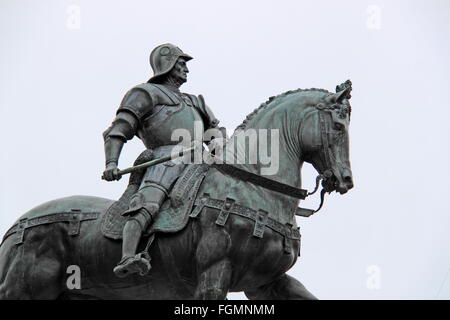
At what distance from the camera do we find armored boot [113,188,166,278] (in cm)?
1360

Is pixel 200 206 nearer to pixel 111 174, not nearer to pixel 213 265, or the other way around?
pixel 213 265

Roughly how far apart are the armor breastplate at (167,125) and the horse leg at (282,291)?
77.5 inches

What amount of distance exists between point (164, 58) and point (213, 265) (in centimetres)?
321

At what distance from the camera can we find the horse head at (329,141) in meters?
14.1

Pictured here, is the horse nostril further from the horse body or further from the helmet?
the helmet

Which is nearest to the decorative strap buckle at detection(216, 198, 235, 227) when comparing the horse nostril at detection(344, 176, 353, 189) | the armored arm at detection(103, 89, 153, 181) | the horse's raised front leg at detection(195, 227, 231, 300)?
the horse's raised front leg at detection(195, 227, 231, 300)

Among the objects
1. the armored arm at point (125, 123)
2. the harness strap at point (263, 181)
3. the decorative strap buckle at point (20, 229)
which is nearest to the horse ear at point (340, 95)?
the harness strap at point (263, 181)

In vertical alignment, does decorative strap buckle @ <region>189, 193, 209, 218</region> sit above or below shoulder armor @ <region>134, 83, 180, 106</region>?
below

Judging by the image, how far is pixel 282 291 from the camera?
14.4 meters

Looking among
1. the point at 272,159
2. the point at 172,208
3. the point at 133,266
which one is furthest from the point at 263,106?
the point at 133,266

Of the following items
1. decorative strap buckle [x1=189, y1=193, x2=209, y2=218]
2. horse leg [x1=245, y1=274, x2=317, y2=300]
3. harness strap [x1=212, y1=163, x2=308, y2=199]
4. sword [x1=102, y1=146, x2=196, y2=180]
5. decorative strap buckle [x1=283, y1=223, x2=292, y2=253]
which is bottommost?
horse leg [x1=245, y1=274, x2=317, y2=300]

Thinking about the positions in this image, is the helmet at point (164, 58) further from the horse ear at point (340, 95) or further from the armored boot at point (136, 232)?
the horse ear at point (340, 95)
